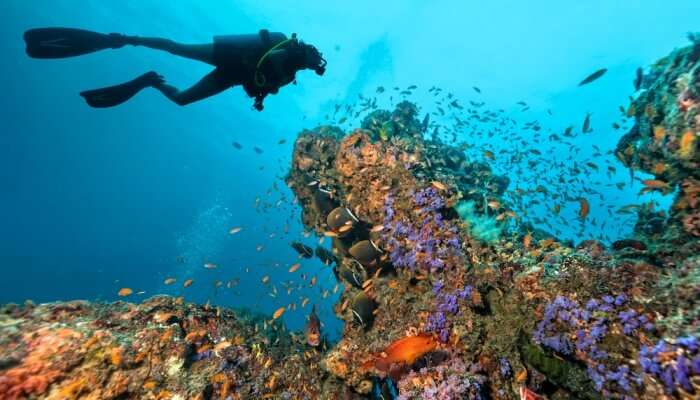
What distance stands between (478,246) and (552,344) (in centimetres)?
207

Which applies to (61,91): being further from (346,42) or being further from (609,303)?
(609,303)

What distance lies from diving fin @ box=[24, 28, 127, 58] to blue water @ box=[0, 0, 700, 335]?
1650 centimetres

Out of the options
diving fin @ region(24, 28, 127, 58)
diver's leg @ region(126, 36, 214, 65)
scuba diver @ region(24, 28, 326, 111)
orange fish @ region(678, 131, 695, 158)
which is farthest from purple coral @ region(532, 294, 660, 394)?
diving fin @ region(24, 28, 127, 58)

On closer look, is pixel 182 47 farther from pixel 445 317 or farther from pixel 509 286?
pixel 509 286

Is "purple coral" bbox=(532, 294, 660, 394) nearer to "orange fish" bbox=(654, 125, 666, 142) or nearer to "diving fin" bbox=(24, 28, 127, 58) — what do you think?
"orange fish" bbox=(654, 125, 666, 142)

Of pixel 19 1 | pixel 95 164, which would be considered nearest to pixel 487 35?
pixel 19 1

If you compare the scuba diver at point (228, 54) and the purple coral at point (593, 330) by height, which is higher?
the scuba diver at point (228, 54)

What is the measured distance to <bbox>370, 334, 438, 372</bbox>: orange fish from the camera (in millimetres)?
4453

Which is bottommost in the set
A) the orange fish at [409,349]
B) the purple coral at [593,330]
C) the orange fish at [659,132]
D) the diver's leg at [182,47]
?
the purple coral at [593,330]

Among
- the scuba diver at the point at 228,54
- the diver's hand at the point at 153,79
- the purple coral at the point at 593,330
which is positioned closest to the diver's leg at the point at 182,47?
the scuba diver at the point at 228,54

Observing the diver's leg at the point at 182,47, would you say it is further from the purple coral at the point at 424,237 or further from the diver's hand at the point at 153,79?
the purple coral at the point at 424,237

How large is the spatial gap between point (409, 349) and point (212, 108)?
67.2 m

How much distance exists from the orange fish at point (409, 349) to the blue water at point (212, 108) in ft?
61.6

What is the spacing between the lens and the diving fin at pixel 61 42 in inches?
236
